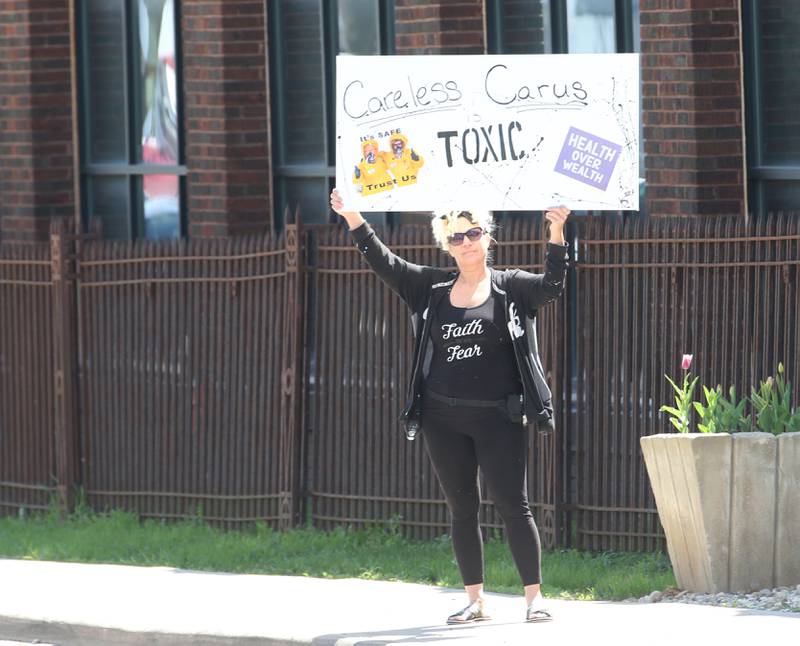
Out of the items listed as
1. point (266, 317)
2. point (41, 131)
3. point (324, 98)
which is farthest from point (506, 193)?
point (41, 131)

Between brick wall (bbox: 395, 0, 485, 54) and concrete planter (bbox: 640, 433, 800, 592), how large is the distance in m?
3.85

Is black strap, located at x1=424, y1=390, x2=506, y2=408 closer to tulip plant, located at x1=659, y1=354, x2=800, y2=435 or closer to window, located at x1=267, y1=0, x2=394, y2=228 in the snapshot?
tulip plant, located at x1=659, y1=354, x2=800, y2=435

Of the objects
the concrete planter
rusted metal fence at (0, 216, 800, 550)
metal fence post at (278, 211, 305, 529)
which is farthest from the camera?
metal fence post at (278, 211, 305, 529)

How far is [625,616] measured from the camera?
8.05m

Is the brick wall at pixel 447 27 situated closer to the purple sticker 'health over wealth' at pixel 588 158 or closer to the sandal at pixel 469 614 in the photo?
the purple sticker 'health over wealth' at pixel 588 158

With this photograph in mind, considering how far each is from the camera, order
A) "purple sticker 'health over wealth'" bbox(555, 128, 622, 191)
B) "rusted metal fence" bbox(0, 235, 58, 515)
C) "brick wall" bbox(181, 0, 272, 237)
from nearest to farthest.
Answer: "purple sticker 'health over wealth'" bbox(555, 128, 622, 191), "brick wall" bbox(181, 0, 272, 237), "rusted metal fence" bbox(0, 235, 58, 515)

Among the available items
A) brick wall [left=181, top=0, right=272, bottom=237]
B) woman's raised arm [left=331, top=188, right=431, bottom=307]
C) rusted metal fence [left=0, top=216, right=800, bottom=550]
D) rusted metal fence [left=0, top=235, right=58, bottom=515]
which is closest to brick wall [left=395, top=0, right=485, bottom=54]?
rusted metal fence [left=0, top=216, right=800, bottom=550]

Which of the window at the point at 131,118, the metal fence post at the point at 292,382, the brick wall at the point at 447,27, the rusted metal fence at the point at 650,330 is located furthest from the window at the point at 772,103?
the window at the point at 131,118

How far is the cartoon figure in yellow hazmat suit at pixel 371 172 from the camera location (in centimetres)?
873

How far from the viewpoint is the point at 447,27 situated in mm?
11336

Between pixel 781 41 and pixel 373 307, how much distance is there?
2.88m

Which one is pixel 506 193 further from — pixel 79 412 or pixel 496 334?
pixel 79 412

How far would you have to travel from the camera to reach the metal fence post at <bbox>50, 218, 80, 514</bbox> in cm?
1235

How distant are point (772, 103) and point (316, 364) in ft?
10.5
